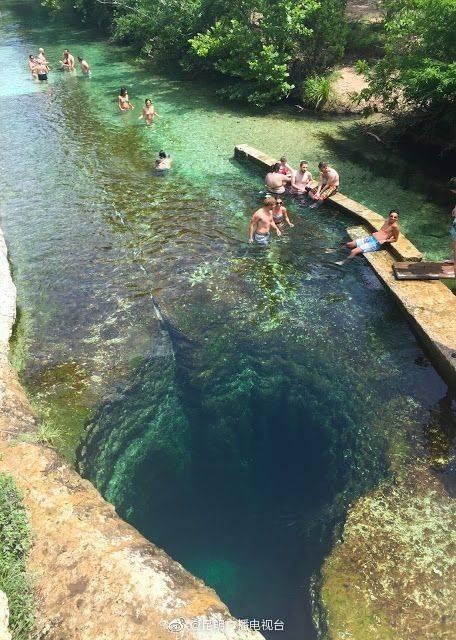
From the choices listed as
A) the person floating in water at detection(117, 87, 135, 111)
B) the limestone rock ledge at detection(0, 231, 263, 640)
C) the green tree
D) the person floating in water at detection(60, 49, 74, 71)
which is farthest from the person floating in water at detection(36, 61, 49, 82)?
the limestone rock ledge at detection(0, 231, 263, 640)

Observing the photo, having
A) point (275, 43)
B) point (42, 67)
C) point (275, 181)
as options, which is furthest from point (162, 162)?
point (42, 67)

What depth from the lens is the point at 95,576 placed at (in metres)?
4.39

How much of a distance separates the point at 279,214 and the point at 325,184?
1.92 m

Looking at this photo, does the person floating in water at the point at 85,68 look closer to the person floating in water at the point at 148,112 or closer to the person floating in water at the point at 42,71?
the person floating in water at the point at 42,71

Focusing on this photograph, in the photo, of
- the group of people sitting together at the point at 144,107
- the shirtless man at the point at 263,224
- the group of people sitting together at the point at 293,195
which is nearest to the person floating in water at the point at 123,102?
the group of people sitting together at the point at 144,107

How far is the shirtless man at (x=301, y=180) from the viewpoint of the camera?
1281 cm

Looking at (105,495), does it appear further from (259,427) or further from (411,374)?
(411,374)

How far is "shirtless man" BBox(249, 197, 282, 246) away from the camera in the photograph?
412 inches

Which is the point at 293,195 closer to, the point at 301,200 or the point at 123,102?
the point at 301,200

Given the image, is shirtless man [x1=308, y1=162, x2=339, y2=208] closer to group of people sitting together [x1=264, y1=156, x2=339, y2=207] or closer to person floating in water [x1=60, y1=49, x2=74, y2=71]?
group of people sitting together [x1=264, y1=156, x2=339, y2=207]

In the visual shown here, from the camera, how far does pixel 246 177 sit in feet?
46.6

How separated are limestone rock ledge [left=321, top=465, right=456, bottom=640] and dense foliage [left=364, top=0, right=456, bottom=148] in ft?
33.4

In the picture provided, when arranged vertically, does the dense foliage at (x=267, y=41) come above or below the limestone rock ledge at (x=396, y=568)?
above

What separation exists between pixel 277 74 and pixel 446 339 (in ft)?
47.3
